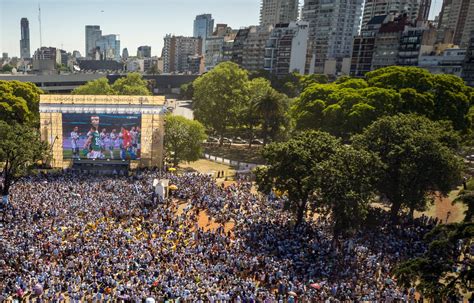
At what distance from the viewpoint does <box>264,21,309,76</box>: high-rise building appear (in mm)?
102500

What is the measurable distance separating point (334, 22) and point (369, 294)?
390 ft

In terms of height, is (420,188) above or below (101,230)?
above

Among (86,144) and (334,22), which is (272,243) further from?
(334,22)

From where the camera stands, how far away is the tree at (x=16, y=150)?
29.4 metres

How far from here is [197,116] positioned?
62062mm

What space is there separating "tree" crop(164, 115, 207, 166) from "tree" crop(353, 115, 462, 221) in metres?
21.3

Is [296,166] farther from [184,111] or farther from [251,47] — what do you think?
[251,47]

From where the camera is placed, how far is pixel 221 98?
6078 centimetres

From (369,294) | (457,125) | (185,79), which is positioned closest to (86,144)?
(369,294)

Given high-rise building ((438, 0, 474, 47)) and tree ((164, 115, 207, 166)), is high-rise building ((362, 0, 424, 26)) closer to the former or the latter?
high-rise building ((438, 0, 474, 47))

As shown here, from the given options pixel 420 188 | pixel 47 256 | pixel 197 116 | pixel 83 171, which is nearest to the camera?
pixel 47 256

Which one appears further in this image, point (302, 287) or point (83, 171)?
point (83, 171)

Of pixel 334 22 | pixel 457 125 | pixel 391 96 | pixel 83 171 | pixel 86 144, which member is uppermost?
pixel 334 22

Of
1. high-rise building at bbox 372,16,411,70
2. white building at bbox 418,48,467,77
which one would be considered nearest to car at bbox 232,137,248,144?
high-rise building at bbox 372,16,411,70
